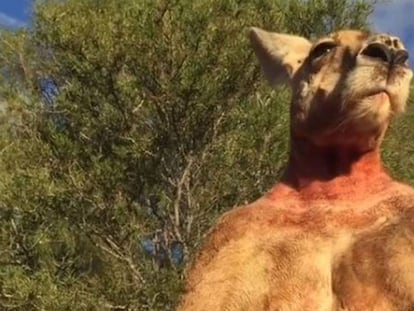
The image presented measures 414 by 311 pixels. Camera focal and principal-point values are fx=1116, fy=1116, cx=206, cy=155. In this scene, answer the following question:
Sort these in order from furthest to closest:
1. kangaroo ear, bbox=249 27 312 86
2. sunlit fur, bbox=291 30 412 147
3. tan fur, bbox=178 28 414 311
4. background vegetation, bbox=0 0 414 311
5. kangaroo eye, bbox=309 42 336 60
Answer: background vegetation, bbox=0 0 414 311 → kangaroo ear, bbox=249 27 312 86 → kangaroo eye, bbox=309 42 336 60 → sunlit fur, bbox=291 30 412 147 → tan fur, bbox=178 28 414 311

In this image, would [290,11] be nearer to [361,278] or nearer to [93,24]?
[93,24]

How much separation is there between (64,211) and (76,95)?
1.81m

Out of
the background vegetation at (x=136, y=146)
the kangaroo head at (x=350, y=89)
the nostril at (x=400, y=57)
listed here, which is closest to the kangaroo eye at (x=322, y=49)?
the kangaroo head at (x=350, y=89)

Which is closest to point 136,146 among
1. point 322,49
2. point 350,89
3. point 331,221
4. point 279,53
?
point 279,53

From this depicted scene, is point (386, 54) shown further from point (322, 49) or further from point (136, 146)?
point (136, 146)

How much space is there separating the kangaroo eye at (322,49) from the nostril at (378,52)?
0.90 ft

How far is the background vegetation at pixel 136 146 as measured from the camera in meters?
16.8

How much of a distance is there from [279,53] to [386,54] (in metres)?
0.85

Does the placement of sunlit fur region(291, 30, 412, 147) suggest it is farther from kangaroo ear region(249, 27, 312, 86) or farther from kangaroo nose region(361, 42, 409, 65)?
kangaroo ear region(249, 27, 312, 86)

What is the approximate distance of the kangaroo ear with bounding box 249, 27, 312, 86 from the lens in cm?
414

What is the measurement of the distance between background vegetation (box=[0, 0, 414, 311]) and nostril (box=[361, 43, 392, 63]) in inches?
509

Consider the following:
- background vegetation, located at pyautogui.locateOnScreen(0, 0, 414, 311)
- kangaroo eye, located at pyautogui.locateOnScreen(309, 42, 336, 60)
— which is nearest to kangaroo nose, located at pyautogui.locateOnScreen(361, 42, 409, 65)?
kangaroo eye, located at pyautogui.locateOnScreen(309, 42, 336, 60)

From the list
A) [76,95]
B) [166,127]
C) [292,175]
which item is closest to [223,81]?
[166,127]

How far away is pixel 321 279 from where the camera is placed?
10.1 ft
